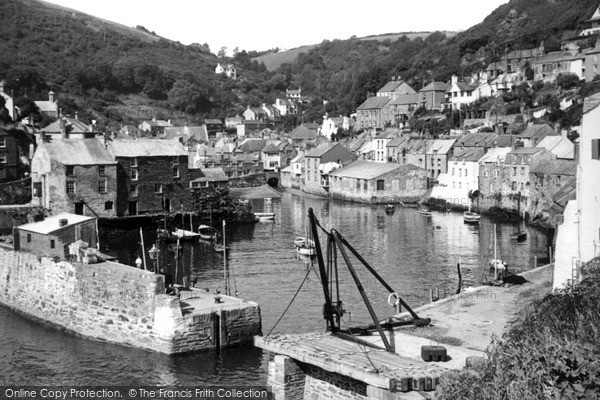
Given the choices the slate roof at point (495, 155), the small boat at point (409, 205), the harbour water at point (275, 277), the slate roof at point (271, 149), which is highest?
the slate roof at point (271, 149)

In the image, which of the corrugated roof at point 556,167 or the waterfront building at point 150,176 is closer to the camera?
the waterfront building at point 150,176

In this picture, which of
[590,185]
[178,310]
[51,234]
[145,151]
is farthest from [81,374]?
[145,151]

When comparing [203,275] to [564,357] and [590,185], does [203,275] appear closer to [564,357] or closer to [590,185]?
[590,185]

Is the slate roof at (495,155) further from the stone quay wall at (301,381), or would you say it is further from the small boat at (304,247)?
the stone quay wall at (301,381)

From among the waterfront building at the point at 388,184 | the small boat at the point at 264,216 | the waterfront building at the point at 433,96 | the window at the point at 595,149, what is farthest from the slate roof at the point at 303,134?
the window at the point at 595,149

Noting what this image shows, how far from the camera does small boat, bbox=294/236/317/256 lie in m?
56.3

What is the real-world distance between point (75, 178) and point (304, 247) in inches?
874

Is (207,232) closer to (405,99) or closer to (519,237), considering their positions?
(519,237)

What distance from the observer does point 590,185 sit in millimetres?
27641

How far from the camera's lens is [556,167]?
76875mm

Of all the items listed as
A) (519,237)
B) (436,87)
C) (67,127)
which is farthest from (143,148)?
(436,87)

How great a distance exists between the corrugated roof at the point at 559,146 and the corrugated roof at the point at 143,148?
117ft

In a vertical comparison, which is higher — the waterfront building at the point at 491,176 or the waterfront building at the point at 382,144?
the waterfront building at the point at 382,144

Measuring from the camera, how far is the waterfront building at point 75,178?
6925cm
